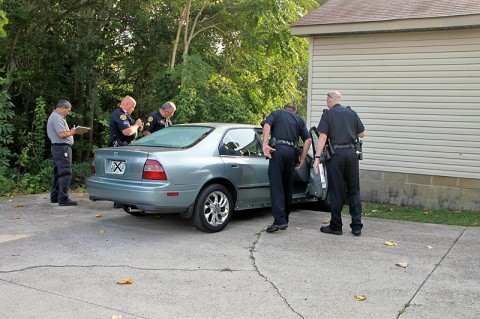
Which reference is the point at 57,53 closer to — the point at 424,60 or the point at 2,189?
the point at 2,189

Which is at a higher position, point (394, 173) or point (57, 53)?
point (57, 53)

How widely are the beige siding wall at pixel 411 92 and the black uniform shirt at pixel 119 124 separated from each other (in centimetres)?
431

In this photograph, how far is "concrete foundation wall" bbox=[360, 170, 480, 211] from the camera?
912 cm

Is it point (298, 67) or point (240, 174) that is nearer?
point (240, 174)

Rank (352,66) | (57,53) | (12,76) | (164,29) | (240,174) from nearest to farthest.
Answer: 1. (240,174)
2. (352,66)
3. (12,76)
4. (57,53)
5. (164,29)

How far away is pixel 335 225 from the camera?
267 inches

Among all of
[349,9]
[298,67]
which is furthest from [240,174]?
[298,67]

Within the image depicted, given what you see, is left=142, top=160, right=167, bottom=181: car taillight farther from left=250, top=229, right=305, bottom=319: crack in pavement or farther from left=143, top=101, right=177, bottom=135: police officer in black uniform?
left=143, top=101, right=177, bottom=135: police officer in black uniform

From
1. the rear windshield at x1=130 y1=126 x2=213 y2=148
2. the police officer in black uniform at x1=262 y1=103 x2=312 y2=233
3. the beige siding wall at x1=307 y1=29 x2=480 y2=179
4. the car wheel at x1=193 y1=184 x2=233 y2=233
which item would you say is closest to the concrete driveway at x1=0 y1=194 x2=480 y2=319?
the car wheel at x1=193 y1=184 x2=233 y2=233

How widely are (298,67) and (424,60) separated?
6644 mm

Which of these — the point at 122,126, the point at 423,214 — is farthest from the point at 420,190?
the point at 122,126

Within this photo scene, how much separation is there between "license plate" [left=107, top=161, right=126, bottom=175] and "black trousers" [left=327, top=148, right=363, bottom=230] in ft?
8.67

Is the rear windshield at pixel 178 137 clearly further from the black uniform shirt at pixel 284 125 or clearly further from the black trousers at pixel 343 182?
the black trousers at pixel 343 182

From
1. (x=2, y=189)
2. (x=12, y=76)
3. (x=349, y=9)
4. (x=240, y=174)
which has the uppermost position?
(x=349, y=9)
